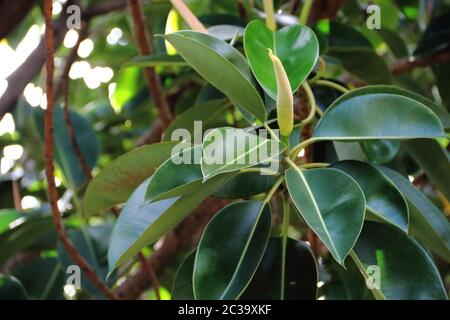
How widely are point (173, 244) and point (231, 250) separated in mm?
549

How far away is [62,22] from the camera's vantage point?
1405 mm

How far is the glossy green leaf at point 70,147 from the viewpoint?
4.02 feet

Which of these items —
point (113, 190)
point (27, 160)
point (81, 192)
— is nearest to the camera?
point (113, 190)

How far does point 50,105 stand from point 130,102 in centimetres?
63

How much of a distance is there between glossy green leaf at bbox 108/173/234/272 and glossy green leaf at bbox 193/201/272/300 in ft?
0.14

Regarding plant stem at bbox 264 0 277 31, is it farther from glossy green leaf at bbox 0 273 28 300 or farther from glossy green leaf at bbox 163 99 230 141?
glossy green leaf at bbox 0 273 28 300

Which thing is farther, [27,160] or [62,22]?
[27,160]

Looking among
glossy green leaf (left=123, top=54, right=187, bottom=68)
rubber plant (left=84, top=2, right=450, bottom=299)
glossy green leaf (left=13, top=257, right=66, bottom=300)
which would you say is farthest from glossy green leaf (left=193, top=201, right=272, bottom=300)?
glossy green leaf (left=13, top=257, right=66, bottom=300)

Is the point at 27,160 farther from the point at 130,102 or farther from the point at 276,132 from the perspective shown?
the point at 276,132

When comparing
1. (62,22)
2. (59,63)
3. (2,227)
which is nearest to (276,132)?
(2,227)

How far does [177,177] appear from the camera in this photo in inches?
27.1

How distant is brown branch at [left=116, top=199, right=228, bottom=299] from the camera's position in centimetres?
121

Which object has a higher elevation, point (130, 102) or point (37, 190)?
point (130, 102)

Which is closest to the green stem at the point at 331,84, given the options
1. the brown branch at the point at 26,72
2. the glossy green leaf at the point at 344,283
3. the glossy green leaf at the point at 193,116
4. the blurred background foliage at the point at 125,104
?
the blurred background foliage at the point at 125,104
